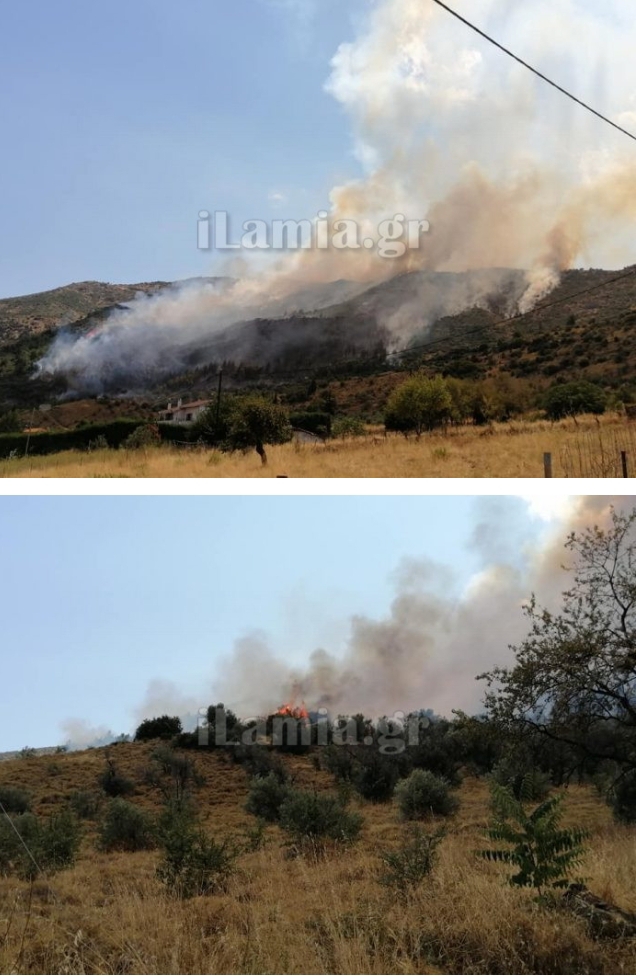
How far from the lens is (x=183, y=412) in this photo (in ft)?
99.1

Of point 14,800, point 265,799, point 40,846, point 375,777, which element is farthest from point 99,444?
point 40,846

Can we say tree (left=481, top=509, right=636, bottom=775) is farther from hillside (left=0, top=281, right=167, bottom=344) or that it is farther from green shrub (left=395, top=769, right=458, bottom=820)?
hillside (left=0, top=281, right=167, bottom=344)

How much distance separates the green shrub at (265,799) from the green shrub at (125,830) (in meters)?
2.72

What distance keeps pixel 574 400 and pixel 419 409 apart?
15.3 feet

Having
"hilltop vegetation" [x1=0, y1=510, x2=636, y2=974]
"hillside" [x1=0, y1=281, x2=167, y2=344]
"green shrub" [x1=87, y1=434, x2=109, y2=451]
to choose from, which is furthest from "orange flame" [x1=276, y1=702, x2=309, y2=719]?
"hillside" [x1=0, y1=281, x2=167, y2=344]

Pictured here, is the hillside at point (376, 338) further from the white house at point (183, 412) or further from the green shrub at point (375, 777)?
the green shrub at point (375, 777)

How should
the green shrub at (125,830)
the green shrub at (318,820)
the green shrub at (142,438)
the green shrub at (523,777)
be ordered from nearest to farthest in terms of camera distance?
the green shrub at (523,777) → the green shrub at (318,820) → the green shrub at (125,830) → the green shrub at (142,438)

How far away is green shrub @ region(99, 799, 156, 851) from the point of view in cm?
Result: 1625

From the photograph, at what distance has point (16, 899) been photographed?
10266 mm

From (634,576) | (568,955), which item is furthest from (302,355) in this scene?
(568,955)

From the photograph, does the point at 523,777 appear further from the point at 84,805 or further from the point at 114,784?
the point at 114,784

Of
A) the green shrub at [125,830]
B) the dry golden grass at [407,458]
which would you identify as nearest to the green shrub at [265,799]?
the green shrub at [125,830]

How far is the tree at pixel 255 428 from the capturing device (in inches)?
949

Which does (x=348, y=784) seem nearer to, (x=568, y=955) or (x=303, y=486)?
(x=303, y=486)
